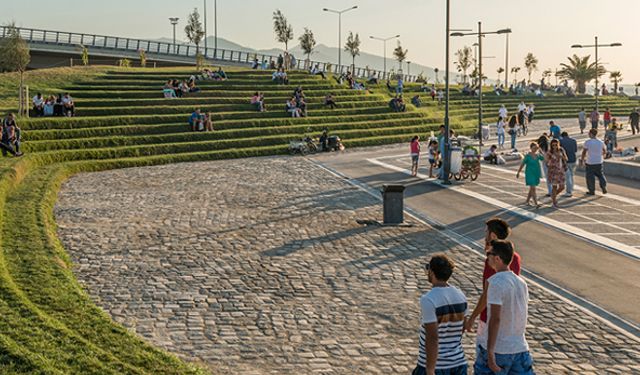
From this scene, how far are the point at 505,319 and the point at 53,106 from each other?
3328 centimetres

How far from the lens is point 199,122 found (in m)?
38.6

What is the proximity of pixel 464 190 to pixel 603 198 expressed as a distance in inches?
163

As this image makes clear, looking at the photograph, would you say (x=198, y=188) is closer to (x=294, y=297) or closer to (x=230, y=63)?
(x=294, y=297)

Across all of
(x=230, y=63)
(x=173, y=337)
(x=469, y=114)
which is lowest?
(x=173, y=337)

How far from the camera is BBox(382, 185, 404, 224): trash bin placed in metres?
18.5

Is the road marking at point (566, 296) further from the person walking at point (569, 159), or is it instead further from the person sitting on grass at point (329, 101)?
the person sitting on grass at point (329, 101)

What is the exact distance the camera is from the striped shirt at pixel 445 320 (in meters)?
6.46

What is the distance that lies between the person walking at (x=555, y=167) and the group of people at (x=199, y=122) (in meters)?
21.4

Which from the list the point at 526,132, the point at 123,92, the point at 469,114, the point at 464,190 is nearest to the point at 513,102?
the point at 469,114

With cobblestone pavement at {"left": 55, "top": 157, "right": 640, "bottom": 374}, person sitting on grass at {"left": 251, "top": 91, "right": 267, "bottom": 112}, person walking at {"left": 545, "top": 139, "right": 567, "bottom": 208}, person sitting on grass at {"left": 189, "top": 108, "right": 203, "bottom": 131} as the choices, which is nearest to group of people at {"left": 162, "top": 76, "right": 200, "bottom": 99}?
person sitting on grass at {"left": 251, "top": 91, "right": 267, "bottom": 112}

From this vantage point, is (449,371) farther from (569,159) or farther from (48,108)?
(48,108)

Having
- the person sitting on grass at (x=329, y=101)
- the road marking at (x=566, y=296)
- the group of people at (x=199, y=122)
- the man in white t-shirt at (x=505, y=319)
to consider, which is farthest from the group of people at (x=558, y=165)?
the person sitting on grass at (x=329, y=101)

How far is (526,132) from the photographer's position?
153 feet

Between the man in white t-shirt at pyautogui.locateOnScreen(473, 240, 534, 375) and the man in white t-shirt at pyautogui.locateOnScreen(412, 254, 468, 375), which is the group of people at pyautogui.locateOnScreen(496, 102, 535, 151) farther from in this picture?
the man in white t-shirt at pyautogui.locateOnScreen(412, 254, 468, 375)
